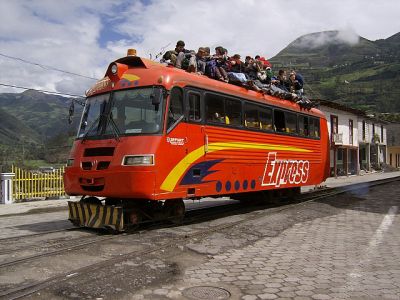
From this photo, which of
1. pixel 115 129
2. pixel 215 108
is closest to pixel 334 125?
pixel 215 108

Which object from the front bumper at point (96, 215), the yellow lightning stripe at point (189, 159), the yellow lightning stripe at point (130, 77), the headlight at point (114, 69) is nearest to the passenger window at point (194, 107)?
the yellow lightning stripe at point (189, 159)

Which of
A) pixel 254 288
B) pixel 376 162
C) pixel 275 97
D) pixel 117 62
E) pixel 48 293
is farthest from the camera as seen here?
pixel 376 162

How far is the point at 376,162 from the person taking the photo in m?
56.2

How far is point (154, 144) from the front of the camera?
850 centimetres

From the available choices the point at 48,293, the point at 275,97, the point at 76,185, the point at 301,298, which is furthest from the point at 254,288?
the point at 275,97

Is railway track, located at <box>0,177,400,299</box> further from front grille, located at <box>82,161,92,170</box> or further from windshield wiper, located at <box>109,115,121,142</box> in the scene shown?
windshield wiper, located at <box>109,115,121,142</box>

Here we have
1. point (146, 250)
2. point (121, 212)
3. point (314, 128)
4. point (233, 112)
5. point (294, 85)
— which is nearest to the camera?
point (146, 250)

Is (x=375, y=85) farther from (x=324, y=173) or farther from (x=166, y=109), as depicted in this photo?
(x=166, y=109)

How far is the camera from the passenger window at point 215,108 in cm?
1016

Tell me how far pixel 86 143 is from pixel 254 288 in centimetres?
521

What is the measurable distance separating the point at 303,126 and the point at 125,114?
7818 mm

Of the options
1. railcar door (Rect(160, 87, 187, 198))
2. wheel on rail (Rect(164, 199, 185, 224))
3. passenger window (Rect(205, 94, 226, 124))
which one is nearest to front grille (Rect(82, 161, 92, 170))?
railcar door (Rect(160, 87, 187, 198))

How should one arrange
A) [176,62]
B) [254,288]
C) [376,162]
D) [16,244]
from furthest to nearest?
[376,162] → [176,62] → [16,244] → [254,288]

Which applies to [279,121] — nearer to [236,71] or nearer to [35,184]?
[236,71]
